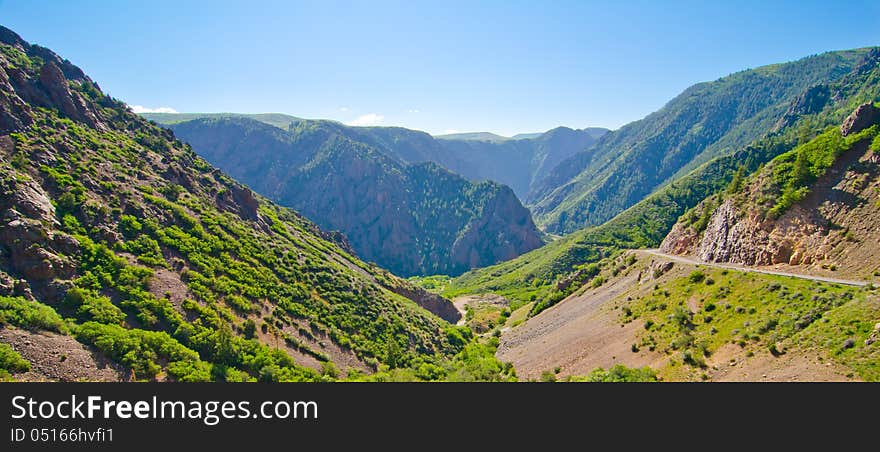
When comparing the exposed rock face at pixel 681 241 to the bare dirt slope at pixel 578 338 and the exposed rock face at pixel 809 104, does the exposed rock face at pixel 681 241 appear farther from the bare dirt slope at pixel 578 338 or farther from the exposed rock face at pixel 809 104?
the exposed rock face at pixel 809 104

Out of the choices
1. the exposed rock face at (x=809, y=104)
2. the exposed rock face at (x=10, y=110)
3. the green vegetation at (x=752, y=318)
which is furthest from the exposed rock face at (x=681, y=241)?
the exposed rock face at (x=809, y=104)

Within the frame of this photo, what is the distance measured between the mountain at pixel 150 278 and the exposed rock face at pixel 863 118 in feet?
168

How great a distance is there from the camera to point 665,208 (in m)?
158

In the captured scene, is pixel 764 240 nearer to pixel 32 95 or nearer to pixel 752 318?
pixel 752 318

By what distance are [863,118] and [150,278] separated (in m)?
81.5

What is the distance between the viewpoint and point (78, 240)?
38.7 metres

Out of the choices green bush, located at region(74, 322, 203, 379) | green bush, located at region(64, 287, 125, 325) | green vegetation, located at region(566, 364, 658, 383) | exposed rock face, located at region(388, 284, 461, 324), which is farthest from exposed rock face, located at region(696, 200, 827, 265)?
green bush, located at region(64, 287, 125, 325)

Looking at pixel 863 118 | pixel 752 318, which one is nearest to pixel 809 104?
pixel 863 118

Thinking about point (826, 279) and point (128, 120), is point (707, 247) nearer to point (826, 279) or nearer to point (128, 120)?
point (826, 279)

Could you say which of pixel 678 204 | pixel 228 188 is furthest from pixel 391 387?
pixel 678 204

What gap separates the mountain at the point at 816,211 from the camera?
36.5 meters

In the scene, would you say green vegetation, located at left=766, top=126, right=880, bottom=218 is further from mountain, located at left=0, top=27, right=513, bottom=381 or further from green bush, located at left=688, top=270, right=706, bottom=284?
mountain, located at left=0, top=27, right=513, bottom=381

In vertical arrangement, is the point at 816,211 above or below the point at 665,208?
below

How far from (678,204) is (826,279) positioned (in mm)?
138118
